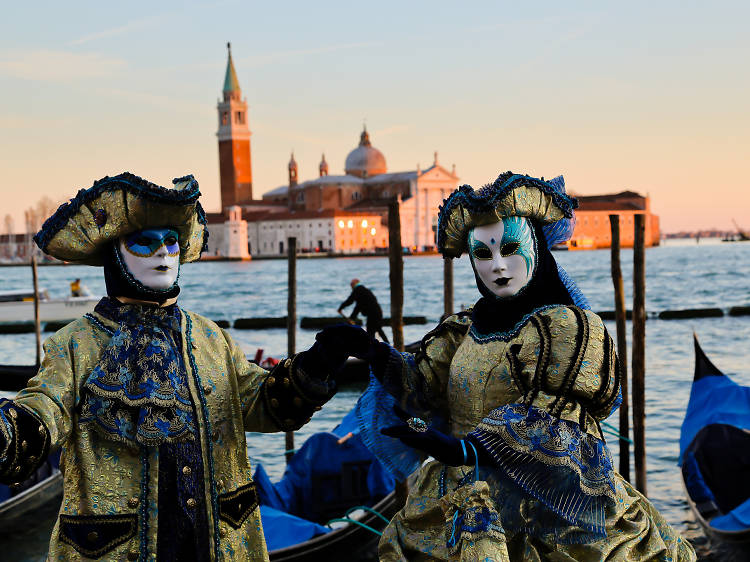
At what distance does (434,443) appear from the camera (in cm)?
176

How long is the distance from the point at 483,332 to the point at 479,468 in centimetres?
36

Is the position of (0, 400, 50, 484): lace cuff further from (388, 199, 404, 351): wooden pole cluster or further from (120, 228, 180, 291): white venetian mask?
(388, 199, 404, 351): wooden pole cluster

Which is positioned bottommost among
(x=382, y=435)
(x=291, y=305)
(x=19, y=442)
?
(x=291, y=305)

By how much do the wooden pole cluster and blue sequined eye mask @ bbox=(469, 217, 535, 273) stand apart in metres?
3.20

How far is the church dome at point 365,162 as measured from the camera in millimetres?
83750

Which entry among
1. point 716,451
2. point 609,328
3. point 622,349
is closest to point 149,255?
point 716,451

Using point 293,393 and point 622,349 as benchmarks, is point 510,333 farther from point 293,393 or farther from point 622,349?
point 622,349

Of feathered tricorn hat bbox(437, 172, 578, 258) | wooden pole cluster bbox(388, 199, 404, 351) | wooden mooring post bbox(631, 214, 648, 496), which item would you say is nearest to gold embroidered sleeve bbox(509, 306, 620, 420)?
feathered tricorn hat bbox(437, 172, 578, 258)

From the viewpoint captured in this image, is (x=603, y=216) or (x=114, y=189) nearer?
(x=114, y=189)

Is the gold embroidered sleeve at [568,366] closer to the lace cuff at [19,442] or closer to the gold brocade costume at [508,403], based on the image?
the gold brocade costume at [508,403]

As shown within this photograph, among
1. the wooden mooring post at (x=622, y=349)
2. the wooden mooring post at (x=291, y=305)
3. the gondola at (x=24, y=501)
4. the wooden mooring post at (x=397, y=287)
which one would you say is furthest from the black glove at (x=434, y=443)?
the wooden mooring post at (x=291, y=305)

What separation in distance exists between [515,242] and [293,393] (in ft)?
2.10

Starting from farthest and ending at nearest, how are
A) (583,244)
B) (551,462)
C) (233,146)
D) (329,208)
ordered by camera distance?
(233,146), (583,244), (329,208), (551,462)

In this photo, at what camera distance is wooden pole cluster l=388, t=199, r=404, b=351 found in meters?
5.64
